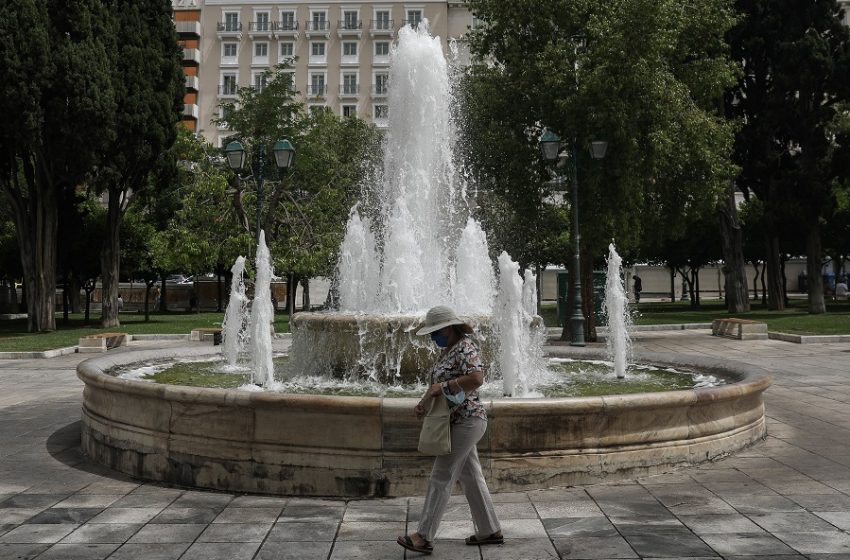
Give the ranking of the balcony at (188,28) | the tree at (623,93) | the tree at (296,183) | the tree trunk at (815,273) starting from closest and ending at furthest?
the tree at (623,93) < the tree at (296,183) < the tree trunk at (815,273) < the balcony at (188,28)

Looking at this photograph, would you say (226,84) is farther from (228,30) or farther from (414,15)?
(414,15)

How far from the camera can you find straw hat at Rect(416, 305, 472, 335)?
14.5ft

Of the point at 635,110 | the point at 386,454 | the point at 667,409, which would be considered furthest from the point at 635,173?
the point at 386,454

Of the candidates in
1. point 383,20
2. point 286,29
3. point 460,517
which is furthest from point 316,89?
point 460,517

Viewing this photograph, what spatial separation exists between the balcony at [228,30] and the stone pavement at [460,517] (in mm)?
63855

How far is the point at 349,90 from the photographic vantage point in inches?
2648

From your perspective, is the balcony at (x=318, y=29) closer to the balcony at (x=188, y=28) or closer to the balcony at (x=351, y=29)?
the balcony at (x=351, y=29)

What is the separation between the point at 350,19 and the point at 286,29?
5458mm

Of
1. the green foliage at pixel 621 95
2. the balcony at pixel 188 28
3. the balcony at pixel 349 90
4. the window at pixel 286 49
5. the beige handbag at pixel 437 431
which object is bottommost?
the beige handbag at pixel 437 431

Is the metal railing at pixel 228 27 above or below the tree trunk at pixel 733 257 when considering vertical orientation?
above

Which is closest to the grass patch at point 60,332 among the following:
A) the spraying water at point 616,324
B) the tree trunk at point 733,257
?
the spraying water at point 616,324

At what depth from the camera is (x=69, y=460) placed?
7.15 meters

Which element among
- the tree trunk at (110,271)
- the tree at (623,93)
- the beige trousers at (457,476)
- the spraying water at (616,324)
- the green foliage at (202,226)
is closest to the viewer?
the beige trousers at (457,476)

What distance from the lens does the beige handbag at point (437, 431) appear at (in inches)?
169
